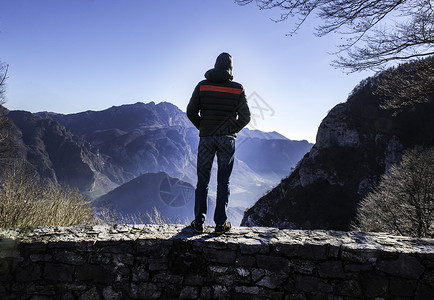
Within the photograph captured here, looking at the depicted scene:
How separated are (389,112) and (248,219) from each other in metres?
33.9

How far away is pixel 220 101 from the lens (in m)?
3.47

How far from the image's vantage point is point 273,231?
138 inches

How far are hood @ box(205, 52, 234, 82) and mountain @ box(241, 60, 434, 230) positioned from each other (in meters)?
43.0

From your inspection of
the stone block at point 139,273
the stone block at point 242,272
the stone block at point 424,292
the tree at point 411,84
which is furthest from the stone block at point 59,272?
the tree at point 411,84

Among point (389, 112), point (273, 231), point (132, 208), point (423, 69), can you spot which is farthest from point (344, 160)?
point (132, 208)

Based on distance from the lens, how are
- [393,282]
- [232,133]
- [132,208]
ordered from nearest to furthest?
1. [393,282]
2. [232,133]
3. [132,208]

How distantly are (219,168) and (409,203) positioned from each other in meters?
22.7

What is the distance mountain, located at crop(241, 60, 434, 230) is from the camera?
143 ft

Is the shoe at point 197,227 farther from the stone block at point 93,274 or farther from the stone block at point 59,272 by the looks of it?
the stone block at point 59,272

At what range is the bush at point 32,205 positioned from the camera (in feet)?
13.5

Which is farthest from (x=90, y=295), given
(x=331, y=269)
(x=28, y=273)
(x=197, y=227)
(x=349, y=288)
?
(x=349, y=288)

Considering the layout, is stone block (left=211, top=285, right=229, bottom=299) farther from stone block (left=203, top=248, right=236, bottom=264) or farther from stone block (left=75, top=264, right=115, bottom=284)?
stone block (left=75, top=264, right=115, bottom=284)

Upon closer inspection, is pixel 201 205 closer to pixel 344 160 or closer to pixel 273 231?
pixel 273 231

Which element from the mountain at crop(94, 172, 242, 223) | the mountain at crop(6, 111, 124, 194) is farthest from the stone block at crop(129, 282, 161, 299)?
the mountain at crop(94, 172, 242, 223)
